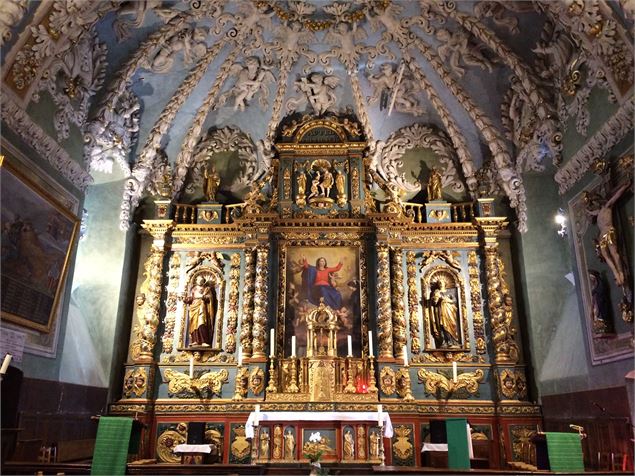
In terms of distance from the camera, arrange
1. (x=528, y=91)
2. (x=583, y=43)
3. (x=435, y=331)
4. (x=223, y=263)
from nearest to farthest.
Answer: (x=583, y=43)
(x=528, y=91)
(x=435, y=331)
(x=223, y=263)

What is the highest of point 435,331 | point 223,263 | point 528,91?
point 528,91

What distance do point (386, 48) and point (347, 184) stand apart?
333 cm

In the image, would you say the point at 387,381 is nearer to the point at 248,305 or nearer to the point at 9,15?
the point at 248,305

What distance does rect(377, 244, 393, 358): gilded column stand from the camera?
11.6 meters

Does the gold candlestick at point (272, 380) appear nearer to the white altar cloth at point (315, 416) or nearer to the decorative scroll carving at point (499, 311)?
the white altar cloth at point (315, 416)

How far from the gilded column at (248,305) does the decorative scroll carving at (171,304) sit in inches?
65.5

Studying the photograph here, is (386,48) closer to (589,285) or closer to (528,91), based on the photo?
(528,91)

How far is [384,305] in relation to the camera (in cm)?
1195

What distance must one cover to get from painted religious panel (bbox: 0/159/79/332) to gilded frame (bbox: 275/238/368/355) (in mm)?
4586

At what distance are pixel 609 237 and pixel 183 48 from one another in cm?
952

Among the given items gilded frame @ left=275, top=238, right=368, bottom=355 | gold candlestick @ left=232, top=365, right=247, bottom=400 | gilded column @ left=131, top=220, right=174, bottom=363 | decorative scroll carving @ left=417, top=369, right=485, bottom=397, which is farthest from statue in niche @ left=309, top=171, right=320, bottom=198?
decorative scroll carving @ left=417, top=369, right=485, bottom=397

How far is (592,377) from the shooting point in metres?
9.25

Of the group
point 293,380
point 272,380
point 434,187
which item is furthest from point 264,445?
point 434,187

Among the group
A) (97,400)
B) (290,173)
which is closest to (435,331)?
(290,173)
